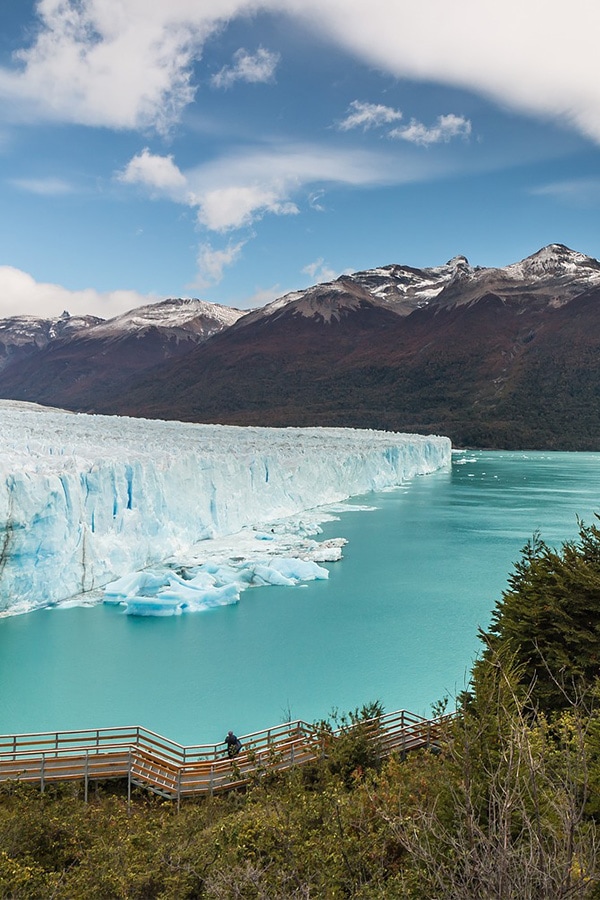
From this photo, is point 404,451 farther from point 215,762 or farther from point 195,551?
point 215,762

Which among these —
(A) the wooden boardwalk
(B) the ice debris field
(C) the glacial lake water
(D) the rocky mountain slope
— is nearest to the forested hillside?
(A) the wooden boardwalk

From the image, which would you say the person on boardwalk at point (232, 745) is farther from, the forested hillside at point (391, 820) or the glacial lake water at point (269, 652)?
the glacial lake water at point (269, 652)

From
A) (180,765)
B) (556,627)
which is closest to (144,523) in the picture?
(180,765)

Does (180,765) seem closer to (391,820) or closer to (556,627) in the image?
(391,820)

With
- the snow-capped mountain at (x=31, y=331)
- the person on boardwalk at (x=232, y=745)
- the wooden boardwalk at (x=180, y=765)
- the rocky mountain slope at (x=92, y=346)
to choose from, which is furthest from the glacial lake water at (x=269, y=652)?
the snow-capped mountain at (x=31, y=331)

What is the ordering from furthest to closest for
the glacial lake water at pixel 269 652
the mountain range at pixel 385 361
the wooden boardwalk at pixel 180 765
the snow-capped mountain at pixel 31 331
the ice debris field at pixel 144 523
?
the snow-capped mountain at pixel 31 331 < the mountain range at pixel 385 361 < the ice debris field at pixel 144 523 < the glacial lake water at pixel 269 652 < the wooden boardwalk at pixel 180 765

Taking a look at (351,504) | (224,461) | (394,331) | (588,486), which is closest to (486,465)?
(588,486)
